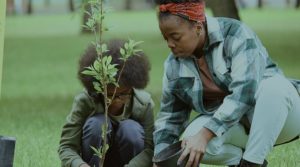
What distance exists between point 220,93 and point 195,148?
0.54 metres

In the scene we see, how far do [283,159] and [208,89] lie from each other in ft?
5.25

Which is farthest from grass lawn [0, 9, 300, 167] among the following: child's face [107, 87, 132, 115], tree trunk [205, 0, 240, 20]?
tree trunk [205, 0, 240, 20]

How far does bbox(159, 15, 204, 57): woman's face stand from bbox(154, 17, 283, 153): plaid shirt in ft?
0.56

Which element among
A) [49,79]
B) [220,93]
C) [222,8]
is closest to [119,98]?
[220,93]

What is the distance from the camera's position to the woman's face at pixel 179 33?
14.9 feet

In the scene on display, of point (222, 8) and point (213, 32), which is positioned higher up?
point (213, 32)

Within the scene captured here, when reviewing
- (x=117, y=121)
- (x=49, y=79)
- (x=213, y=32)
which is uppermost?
(x=213, y=32)

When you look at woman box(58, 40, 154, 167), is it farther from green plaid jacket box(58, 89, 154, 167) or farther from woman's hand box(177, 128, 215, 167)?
woman's hand box(177, 128, 215, 167)

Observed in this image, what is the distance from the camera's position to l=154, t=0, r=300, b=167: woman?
14.9 feet

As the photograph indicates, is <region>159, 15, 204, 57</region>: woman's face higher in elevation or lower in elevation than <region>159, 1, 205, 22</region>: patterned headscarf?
lower

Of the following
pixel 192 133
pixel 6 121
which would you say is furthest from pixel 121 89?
pixel 6 121

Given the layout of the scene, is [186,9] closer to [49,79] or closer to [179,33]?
[179,33]

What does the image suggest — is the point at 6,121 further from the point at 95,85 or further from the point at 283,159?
the point at 95,85

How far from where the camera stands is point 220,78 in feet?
15.7
